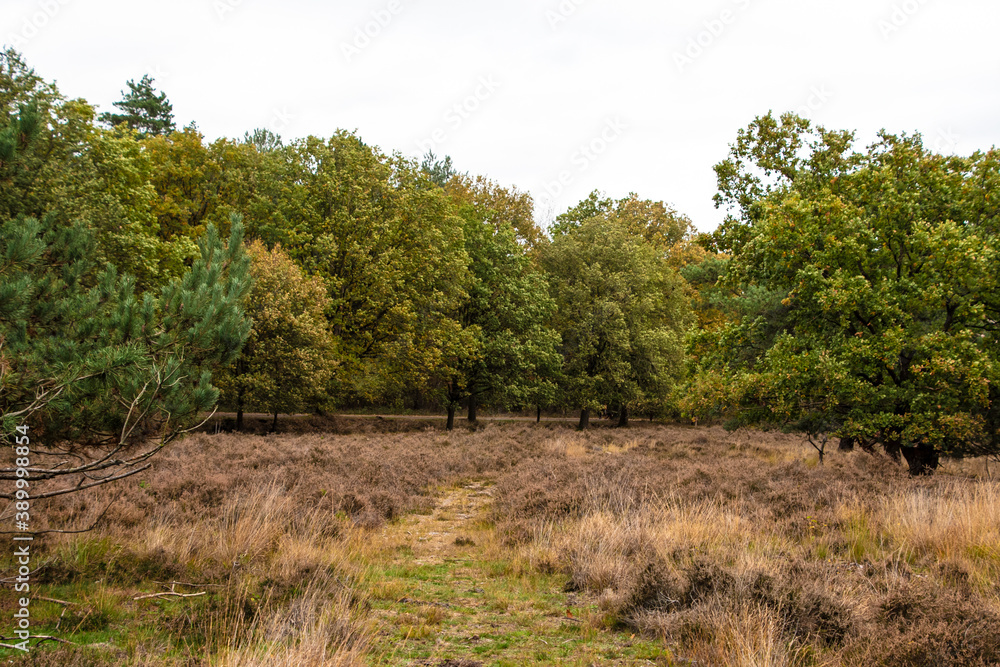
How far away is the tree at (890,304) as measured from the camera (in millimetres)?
11125

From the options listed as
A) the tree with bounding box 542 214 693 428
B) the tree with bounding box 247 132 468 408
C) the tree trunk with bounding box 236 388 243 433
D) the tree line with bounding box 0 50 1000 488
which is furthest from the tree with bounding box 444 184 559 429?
the tree trunk with bounding box 236 388 243 433

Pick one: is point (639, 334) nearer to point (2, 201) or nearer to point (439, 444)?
point (439, 444)

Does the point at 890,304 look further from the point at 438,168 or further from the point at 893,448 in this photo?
the point at 438,168

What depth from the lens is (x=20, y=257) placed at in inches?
199

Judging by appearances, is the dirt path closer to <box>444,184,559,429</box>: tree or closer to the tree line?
the tree line

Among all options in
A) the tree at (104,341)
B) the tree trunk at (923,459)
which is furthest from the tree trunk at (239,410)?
the tree trunk at (923,459)

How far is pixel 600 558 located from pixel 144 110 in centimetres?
4972

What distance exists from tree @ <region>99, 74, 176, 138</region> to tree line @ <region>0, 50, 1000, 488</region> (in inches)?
7.4

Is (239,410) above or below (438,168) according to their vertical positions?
below

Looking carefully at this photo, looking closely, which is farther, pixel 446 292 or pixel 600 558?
pixel 446 292

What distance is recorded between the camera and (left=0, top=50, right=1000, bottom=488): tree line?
5.67 m

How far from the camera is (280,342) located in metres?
22.5

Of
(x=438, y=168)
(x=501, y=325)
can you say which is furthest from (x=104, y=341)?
(x=438, y=168)

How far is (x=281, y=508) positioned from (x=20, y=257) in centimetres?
467
